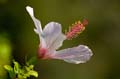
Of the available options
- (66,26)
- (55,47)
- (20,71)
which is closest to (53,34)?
(55,47)

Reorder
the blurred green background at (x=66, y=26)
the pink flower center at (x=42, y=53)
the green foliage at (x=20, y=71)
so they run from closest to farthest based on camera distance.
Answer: the green foliage at (x=20, y=71) → the pink flower center at (x=42, y=53) → the blurred green background at (x=66, y=26)

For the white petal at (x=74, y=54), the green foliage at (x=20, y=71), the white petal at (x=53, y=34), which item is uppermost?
the white petal at (x=53, y=34)

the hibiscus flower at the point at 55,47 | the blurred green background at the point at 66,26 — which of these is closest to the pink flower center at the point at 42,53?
the hibiscus flower at the point at 55,47

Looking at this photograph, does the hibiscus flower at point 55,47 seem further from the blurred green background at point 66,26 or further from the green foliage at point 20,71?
the blurred green background at point 66,26

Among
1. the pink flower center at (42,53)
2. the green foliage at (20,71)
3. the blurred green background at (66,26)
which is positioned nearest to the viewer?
the green foliage at (20,71)

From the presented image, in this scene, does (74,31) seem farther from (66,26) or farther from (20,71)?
(66,26)

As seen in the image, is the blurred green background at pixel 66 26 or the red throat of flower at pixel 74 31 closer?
the red throat of flower at pixel 74 31

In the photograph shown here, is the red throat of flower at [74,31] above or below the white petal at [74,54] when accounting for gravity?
above

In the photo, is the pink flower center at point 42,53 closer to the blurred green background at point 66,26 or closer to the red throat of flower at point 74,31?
the red throat of flower at point 74,31
